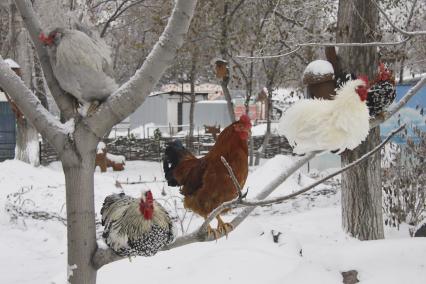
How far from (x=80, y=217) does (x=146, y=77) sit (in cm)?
57

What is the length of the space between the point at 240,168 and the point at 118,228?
58 cm

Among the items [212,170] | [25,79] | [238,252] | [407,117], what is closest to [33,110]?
[212,170]

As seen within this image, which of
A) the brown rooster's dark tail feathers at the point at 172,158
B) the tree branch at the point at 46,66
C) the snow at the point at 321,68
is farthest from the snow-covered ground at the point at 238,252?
the snow at the point at 321,68

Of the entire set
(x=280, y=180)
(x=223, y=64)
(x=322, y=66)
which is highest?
(x=223, y=64)

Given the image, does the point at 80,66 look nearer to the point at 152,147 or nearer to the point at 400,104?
the point at 400,104

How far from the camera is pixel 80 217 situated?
68.3 inches

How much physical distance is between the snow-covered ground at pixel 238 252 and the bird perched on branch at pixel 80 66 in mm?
621

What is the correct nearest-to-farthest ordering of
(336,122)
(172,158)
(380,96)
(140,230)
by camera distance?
(336,122), (140,230), (380,96), (172,158)

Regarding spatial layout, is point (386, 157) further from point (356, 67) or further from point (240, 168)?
point (240, 168)

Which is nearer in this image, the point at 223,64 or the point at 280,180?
the point at 280,180

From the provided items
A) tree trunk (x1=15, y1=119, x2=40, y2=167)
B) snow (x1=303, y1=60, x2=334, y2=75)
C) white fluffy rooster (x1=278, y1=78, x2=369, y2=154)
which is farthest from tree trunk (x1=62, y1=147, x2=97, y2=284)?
tree trunk (x1=15, y1=119, x2=40, y2=167)

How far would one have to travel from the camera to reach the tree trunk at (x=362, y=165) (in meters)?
4.96

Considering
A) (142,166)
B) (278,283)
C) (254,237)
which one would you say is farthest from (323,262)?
(142,166)

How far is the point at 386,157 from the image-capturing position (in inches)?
289
